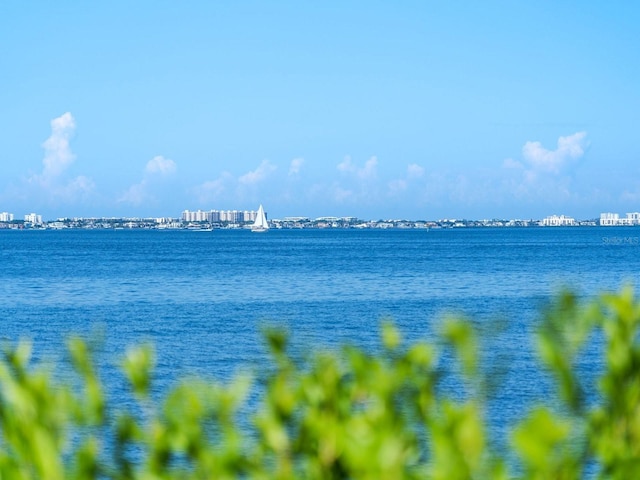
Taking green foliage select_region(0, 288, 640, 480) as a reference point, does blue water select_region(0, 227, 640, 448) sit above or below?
below

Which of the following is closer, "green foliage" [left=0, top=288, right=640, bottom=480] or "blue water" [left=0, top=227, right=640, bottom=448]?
"green foliage" [left=0, top=288, right=640, bottom=480]

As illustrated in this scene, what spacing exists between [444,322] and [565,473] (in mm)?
813

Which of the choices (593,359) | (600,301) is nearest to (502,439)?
(593,359)

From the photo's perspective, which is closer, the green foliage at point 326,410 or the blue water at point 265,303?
the green foliage at point 326,410

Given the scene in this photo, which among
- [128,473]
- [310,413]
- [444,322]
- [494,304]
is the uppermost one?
[444,322]

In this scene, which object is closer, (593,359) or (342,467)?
(342,467)

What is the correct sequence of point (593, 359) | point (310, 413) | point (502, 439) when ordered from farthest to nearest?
point (593, 359) < point (502, 439) < point (310, 413)

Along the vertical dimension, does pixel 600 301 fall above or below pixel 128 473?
above

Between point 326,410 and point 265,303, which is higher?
point 326,410

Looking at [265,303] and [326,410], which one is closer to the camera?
[326,410]

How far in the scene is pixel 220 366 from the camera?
36.8m

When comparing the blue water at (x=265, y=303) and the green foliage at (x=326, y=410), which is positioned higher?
the green foliage at (x=326, y=410)

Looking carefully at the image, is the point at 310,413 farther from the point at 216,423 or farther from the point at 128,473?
the point at 128,473

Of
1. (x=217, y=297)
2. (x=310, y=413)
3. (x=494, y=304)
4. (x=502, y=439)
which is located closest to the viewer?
(x=310, y=413)
